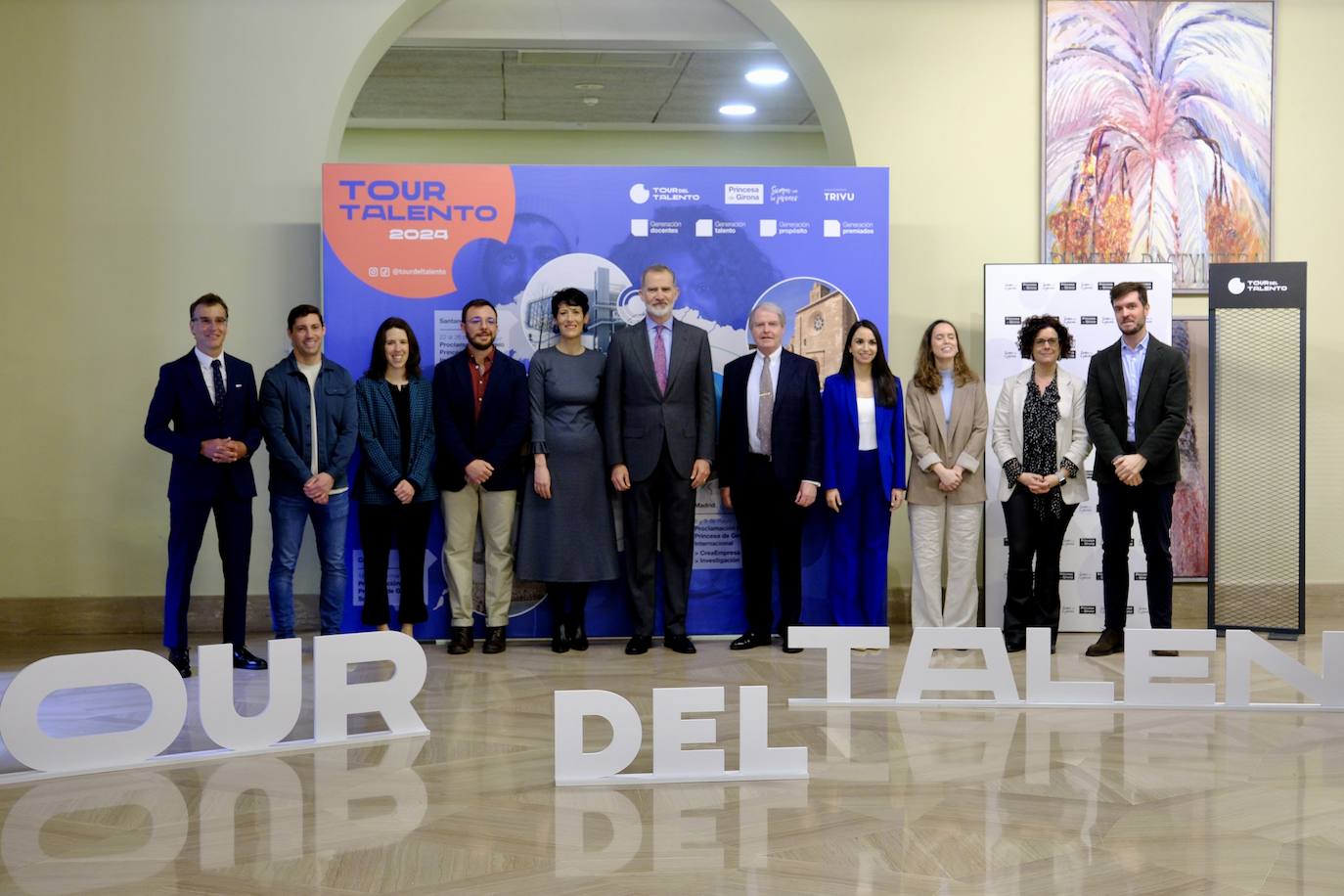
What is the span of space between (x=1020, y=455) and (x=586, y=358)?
2177mm

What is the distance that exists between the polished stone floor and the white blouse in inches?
73.7

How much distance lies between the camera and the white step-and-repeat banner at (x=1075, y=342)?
278 inches

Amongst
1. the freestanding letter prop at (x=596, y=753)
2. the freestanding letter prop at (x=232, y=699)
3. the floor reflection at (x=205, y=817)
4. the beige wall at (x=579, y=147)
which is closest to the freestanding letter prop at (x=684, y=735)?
the freestanding letter prop at (x=596, y=753)

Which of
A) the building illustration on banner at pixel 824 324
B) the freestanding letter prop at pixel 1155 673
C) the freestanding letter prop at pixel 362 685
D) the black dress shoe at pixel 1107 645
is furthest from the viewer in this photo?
the building illustration on banner at pixel 824 324

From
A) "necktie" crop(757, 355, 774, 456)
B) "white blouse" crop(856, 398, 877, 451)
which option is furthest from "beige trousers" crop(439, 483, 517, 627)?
"white blouse" crop(856, 398, 877, 451)

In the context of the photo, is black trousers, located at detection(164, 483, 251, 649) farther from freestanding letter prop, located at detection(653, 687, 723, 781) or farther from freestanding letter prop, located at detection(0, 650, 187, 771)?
freestanding letter prop, located at detection(653, 687, 723, 781)

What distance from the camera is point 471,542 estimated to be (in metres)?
6.50

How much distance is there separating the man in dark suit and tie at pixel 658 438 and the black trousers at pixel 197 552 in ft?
5.68

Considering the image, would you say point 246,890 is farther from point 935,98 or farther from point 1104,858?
point 935,98

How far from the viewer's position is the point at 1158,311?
705 cm

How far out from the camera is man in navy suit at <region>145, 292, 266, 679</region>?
574 centimetres

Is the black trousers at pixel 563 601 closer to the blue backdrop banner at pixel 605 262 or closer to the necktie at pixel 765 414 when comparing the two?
the blue backdrop banner at pixel 605 262

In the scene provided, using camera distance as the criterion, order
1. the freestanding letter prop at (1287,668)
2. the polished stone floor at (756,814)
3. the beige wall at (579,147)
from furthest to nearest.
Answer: the beige wall at (579,147) → the freestanding letter prop at (1287,668) → the polished stone floor at (756,814)

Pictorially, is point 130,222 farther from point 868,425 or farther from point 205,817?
point 205,817
